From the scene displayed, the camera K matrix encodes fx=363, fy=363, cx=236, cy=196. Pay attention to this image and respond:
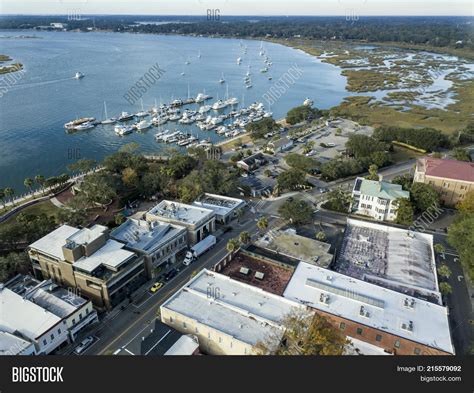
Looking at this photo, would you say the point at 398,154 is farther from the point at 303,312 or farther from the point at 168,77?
the point at 168,77

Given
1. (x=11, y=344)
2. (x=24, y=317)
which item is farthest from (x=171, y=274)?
(x=11, y=344)

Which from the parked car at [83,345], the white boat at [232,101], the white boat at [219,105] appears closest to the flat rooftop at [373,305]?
the parked car at [83,345]

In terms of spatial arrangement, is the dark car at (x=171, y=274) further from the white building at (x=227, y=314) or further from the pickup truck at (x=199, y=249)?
the white building at (x=227, y=314)

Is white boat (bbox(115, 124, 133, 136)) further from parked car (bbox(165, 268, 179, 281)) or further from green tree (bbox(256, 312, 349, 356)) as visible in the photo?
green tree (bbox(256, 312, 349, 356))

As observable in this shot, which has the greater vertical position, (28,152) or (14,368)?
(14,368)

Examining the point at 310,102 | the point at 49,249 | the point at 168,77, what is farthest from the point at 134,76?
the point at 49,249

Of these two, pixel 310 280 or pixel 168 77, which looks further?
pixel 168 77

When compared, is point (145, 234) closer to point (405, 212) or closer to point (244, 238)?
point (244, 238)

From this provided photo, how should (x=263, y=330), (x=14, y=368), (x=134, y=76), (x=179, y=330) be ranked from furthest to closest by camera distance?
(x=134, y=76) → (x=179, y=330) → (x=263, y=330) → (x=14, y=368)
